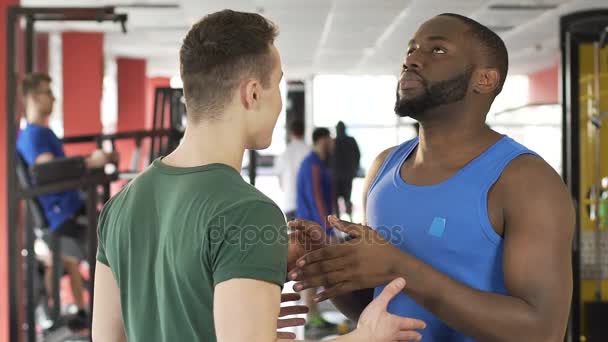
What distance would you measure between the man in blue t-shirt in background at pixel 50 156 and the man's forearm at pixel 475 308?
2.73 m

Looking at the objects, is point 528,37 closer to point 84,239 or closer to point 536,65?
point 536,65

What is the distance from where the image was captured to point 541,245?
1246mm

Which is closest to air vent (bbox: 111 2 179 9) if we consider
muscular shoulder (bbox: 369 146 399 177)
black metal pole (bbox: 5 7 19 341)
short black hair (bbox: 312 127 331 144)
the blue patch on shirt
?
short black hair (bbox: 312 127 331 144)

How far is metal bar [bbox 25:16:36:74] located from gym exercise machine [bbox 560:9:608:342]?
2.91 meters

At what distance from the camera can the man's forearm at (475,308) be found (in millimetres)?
1232

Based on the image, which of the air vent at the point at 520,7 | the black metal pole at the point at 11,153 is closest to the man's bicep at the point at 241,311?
the black metal pole at the point at 11,153

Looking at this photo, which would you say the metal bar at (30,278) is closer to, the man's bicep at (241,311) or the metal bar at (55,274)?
the metal bar at (55,274)

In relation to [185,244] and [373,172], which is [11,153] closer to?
[373,172]

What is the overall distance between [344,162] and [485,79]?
4220mm

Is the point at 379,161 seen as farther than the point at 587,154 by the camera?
No

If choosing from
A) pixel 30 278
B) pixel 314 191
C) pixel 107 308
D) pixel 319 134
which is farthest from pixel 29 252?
pixel 107 308

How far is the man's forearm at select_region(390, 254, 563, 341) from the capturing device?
4.04 feet

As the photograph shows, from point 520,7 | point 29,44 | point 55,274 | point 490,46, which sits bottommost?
point 55,274

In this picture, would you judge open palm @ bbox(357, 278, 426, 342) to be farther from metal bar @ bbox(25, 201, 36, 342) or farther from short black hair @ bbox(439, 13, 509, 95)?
metal bar @ bbox(25, 201, 36, 342)
